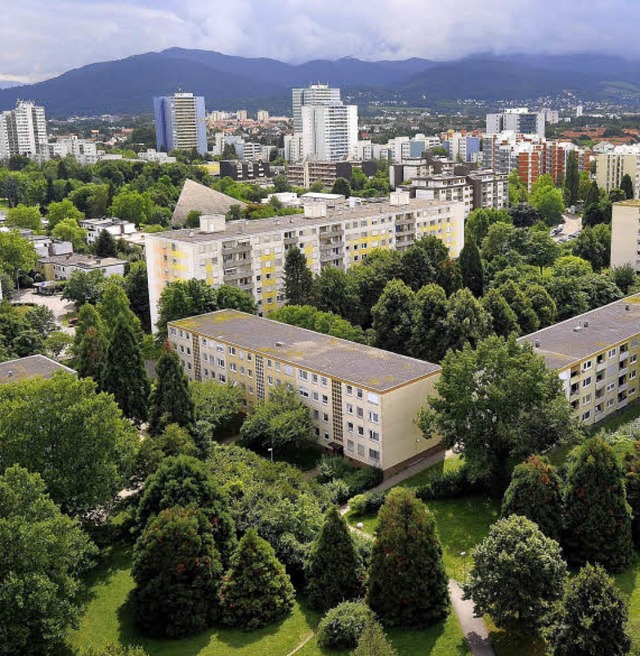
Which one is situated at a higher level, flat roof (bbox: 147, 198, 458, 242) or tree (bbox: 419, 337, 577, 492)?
flat roof (bbox: 147, 198, 458, 242)

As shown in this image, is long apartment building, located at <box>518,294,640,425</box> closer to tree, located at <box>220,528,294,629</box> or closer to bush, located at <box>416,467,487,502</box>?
bush, located at <box>416,467,487,502</box>

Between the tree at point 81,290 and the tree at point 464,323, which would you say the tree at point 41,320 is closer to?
the tree at point 81,290

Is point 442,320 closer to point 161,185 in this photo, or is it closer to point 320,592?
point 320,592

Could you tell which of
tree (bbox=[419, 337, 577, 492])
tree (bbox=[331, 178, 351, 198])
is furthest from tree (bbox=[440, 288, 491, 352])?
tree (bbox=[331, 178, 351, 198])

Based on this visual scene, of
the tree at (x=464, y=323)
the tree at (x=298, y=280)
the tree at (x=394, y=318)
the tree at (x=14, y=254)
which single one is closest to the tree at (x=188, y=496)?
the tree at (x=464, y=323)

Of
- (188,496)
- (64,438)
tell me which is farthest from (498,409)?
(64,438)

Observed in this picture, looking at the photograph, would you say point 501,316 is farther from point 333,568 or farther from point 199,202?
point 199,202
